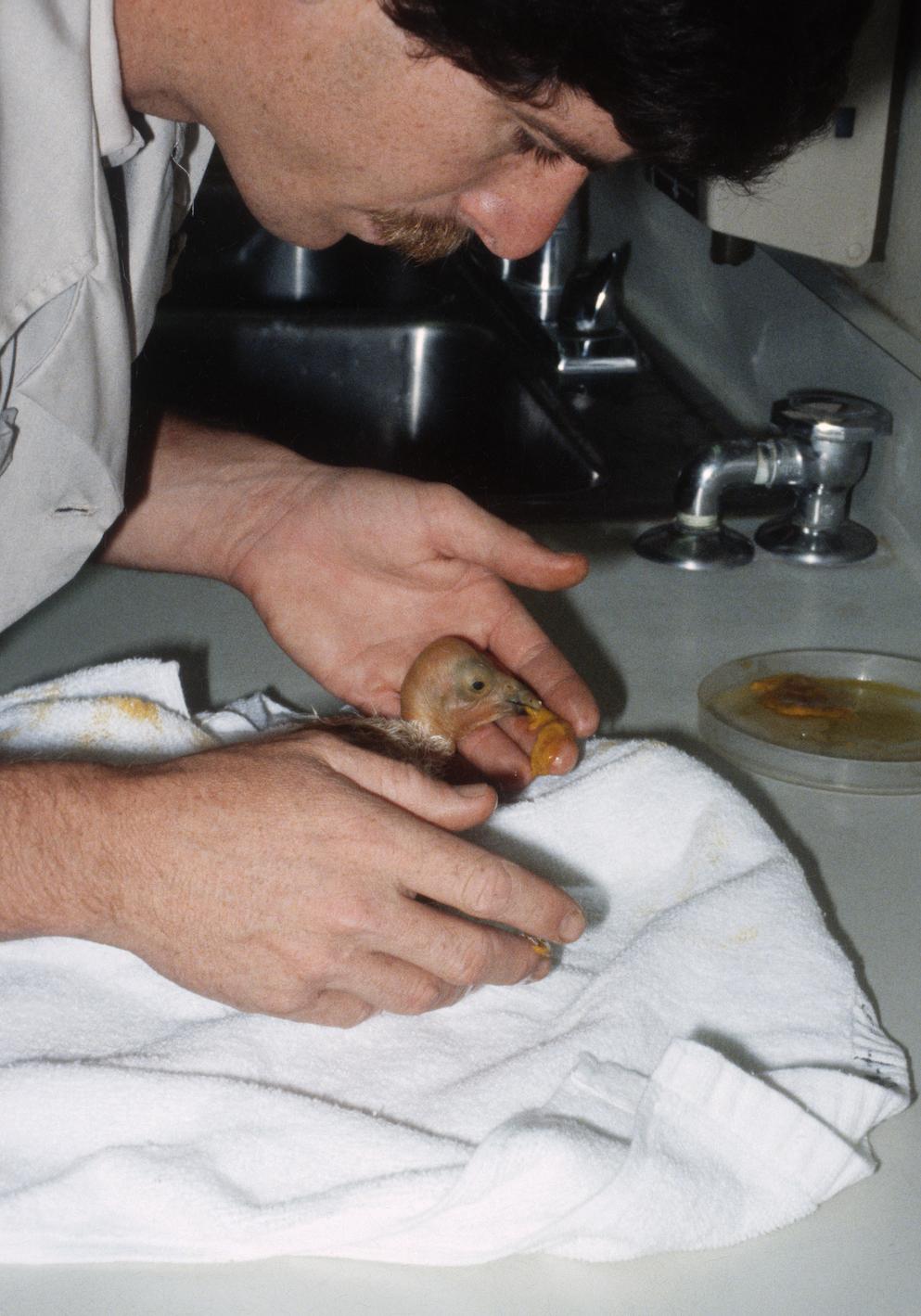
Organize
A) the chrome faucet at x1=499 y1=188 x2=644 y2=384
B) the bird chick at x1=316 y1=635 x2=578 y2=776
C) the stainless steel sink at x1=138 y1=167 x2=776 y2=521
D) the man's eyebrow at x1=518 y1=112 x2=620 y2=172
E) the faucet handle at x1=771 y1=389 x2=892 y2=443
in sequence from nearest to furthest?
1. the man's eyebrow at x1=518 y1=112 x2=620 y2=172
2. the bird chick at x1=316 y1=635 x2=578 y2=776
3. the faucet handle at x1=771 y1=389 x2=892 y2=443
4. the stainless steel sink at x1=138 y1=167 x2=776 y2=521
5. the chrome faucet at x1=499 y1=188 x2=644 y2=384

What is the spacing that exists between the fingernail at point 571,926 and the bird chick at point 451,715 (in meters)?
0.22

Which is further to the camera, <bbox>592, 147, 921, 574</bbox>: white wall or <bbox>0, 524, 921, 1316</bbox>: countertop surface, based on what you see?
<bbox>592, 147, 921, 574</bbox>: white wall

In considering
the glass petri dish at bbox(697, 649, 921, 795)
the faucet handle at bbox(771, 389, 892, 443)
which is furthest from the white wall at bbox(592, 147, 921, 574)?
the glass petri dish at bbox(697, 649, 921, 795)

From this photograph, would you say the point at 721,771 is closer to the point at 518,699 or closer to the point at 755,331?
the point at 518,699

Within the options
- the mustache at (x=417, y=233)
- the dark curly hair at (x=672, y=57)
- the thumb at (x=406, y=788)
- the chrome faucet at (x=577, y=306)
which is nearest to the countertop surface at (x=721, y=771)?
the thumb at (x=406, y=788)

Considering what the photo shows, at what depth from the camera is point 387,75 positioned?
1.01 meters

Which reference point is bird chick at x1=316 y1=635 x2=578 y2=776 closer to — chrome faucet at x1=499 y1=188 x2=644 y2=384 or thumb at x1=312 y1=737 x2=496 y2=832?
thumb at x1=312 y1=737 x2=496 y2=832

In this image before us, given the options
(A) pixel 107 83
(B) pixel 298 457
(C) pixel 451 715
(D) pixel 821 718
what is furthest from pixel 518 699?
(A) pixel 107 83

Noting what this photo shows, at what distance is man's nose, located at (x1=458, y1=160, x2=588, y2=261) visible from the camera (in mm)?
1078

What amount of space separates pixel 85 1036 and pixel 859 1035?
0.49 meters

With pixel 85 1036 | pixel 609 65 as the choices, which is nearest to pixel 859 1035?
pixel 85 1036

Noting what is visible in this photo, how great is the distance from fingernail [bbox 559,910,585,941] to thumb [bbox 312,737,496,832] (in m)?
0.09

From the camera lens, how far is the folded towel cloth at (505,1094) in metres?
0.75

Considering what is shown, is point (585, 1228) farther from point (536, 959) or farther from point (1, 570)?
point (1, 570)
